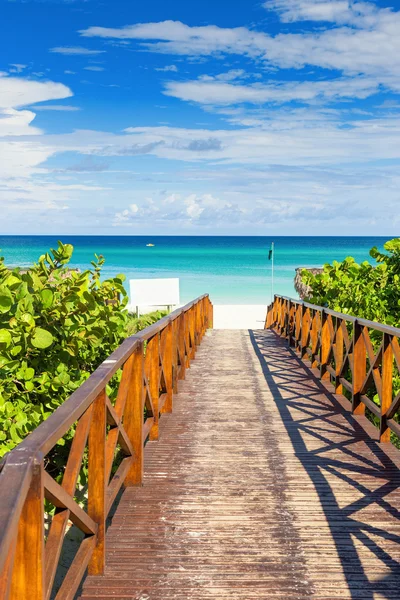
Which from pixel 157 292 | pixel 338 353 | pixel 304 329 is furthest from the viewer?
pixel 157 292

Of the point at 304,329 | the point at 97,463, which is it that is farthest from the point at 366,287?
the point at 97,463

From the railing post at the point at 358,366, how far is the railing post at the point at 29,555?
432 cm

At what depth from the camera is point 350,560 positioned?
2.86 metres

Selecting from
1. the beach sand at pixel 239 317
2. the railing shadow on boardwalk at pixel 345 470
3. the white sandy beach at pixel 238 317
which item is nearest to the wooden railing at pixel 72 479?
the railing shadow on boardwalk at pixel 345 470

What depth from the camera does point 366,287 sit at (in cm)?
816

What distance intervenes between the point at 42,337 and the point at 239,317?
67.1 feet

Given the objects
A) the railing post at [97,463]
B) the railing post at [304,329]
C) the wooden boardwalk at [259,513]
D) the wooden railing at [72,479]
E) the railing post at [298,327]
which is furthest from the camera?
the railing post at [298,327]

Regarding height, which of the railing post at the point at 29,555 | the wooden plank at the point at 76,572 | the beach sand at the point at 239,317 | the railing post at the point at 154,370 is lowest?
the beach sand at the point at 239,317

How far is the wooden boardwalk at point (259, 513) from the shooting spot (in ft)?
8.79

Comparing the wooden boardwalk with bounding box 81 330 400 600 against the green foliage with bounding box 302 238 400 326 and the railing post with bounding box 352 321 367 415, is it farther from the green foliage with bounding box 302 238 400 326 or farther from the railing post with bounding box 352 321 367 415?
the green foliage with bounding box 302 238 400 326

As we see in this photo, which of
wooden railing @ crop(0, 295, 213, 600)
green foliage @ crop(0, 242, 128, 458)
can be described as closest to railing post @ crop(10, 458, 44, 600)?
wooden railing @ crop(0, 295, 213, 600)

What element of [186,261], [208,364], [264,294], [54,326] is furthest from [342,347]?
[186,261]

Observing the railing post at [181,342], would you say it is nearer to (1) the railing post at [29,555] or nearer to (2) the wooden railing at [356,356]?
(2) the wooden railing at [356,356]

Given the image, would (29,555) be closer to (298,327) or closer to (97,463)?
(97,463)
